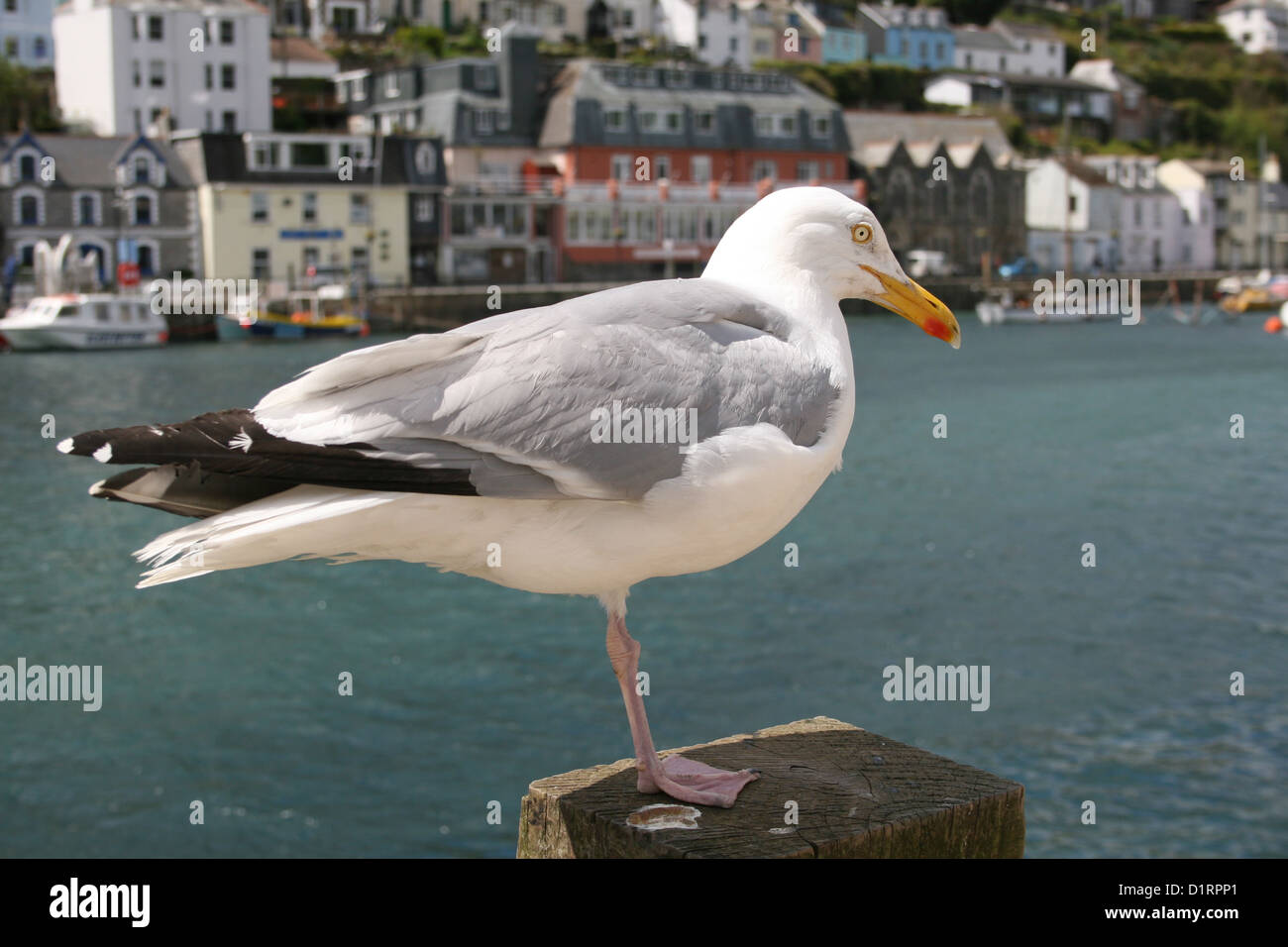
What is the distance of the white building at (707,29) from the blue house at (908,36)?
20616mm

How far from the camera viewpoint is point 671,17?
119188 millimetres

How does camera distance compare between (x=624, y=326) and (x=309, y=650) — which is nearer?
(x=624, y=326)

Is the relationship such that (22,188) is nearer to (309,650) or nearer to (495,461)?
(309,650)

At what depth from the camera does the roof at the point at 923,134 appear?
3769 inches

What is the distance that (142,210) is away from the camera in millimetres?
68562

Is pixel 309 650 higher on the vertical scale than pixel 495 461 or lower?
lower

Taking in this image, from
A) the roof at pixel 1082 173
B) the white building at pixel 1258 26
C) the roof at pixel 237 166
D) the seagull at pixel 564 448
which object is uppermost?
the white building at pixel 1258 26

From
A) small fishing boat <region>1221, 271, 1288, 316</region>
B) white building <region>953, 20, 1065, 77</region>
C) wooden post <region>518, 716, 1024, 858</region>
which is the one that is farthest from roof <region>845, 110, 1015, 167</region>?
wooden post <region>518, 716, 1024, 858</region>

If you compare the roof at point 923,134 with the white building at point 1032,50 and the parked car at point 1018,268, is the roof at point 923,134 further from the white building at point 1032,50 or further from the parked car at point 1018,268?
the white building at point 1032,50

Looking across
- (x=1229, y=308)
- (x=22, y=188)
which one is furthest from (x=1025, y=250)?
(x=22, y=188)

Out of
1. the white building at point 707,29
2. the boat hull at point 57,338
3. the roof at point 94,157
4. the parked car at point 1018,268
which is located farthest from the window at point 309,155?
the white building at point 707,29
